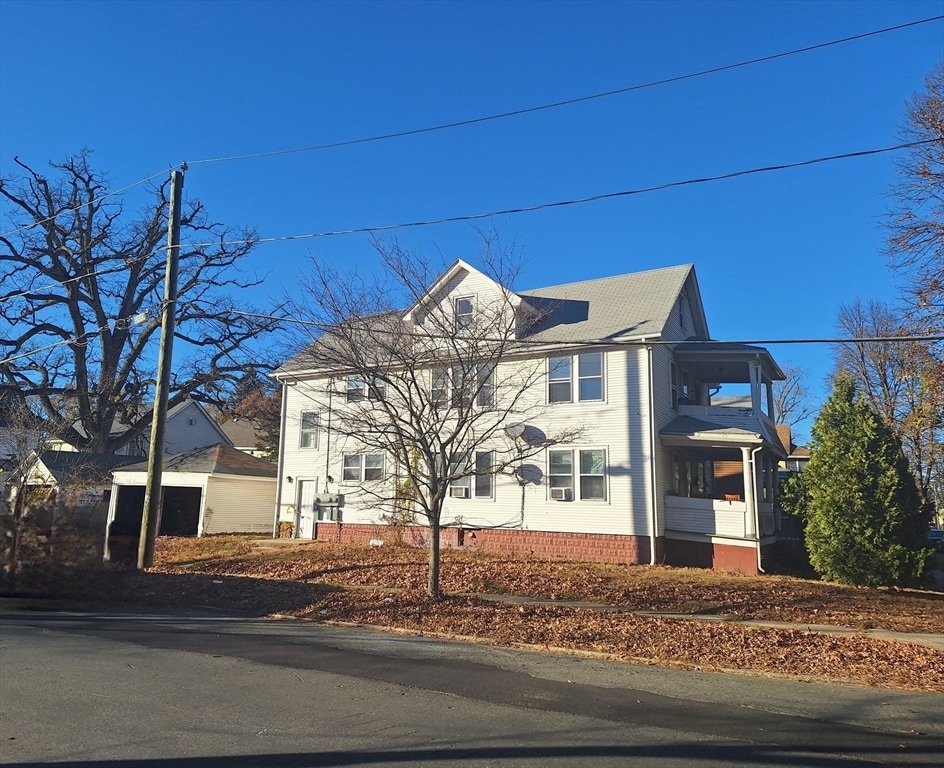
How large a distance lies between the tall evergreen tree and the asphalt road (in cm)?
876

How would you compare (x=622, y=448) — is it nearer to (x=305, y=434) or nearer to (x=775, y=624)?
(x=775, y=624)

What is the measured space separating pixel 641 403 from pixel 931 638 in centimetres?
1018

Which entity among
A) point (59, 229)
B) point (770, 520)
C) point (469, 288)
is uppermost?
point (59, 229)

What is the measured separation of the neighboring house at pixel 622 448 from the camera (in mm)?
19592

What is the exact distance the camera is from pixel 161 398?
1683 centimetres

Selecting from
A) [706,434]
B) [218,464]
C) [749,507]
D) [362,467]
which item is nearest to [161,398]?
[362,467]

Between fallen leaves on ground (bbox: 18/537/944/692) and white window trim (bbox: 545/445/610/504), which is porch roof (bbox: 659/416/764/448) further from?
fallen leaves on ground (bbox: 18/537/944/692)

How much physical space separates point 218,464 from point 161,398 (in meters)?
11.5

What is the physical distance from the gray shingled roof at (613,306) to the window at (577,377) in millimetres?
661

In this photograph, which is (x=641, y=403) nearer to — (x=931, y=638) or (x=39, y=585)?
(x=931, y=638)

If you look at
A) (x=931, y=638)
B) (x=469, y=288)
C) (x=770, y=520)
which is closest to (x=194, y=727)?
(x=931, y=638)

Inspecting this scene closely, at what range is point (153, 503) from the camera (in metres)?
16.5

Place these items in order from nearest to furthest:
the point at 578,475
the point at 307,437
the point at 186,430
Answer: the point at 578,475 → the point at 307,437 → the point at 186,430

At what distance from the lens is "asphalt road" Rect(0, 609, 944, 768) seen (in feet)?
18.3
